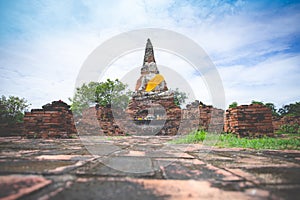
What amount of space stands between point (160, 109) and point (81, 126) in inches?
169

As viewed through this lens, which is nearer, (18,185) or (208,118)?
(18,185)

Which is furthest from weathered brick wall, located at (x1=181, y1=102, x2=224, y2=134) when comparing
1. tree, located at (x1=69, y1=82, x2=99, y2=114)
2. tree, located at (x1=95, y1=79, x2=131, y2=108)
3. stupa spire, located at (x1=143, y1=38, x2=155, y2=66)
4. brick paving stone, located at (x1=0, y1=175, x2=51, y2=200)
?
tree, located at (x1=69, y1=82, x2=99, y2=114)

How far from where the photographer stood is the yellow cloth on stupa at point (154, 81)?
13566mm

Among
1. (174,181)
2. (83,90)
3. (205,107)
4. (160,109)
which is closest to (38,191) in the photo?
(174,181)

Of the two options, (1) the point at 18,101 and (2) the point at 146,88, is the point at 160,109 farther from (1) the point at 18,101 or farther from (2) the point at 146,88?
(1) the point at 18,101

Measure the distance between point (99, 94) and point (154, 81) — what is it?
9615 millimetres

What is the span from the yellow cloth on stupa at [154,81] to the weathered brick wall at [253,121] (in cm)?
950

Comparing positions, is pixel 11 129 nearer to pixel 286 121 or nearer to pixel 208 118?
pixel 208 118

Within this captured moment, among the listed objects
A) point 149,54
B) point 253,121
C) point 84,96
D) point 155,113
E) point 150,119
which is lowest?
point 253,121

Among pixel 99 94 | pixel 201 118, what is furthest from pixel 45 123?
pixel 99 94

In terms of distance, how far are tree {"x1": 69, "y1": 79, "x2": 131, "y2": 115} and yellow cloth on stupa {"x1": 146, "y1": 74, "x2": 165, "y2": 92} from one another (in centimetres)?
784

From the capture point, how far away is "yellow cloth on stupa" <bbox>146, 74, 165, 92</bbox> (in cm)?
1357

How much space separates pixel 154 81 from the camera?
14.1 m

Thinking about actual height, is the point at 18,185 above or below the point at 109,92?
below
